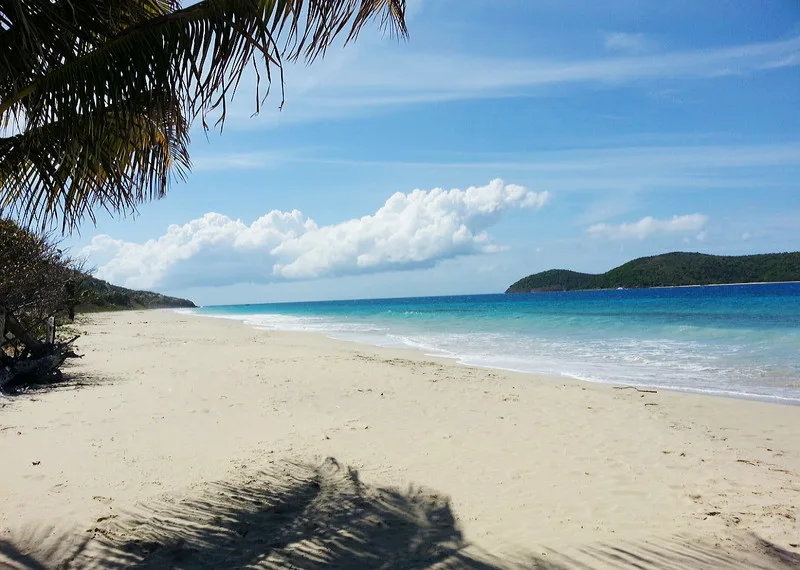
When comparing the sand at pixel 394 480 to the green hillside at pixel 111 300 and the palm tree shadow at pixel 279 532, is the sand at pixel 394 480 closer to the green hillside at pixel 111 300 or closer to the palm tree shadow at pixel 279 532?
the palm tree shadow at pixel 279 532

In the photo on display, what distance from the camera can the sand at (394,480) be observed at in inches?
136

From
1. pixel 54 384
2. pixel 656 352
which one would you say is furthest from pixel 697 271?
pixel 54 384

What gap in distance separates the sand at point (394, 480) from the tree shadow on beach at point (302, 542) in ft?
0.05

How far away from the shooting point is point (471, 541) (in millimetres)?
3584

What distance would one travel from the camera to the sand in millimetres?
3461

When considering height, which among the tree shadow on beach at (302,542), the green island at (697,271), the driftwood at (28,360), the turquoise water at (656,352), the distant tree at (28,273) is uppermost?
the green island at (697,271)

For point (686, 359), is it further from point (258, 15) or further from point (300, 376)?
point (258, 15)

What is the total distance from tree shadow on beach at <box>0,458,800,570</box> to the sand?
0.05 feet

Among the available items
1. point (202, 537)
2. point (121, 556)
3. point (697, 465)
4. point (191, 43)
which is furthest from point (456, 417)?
point (191, 43)

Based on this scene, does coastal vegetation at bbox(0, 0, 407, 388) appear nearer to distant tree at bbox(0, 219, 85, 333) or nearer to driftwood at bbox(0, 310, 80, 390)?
distant tree at bbox(0, 219, 85, 333)

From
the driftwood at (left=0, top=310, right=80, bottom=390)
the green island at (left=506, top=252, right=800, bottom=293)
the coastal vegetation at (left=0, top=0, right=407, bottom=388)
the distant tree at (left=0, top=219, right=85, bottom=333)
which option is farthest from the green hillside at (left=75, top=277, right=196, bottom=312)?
the green island at (left=506, top=252, right=800, bottom=293)

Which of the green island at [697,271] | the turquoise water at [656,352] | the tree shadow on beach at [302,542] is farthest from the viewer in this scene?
the green island at [697,271]

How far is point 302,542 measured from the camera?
357 centimetres

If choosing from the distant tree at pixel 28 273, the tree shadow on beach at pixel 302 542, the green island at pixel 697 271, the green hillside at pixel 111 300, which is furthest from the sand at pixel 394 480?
the green island at pixel 697 271
